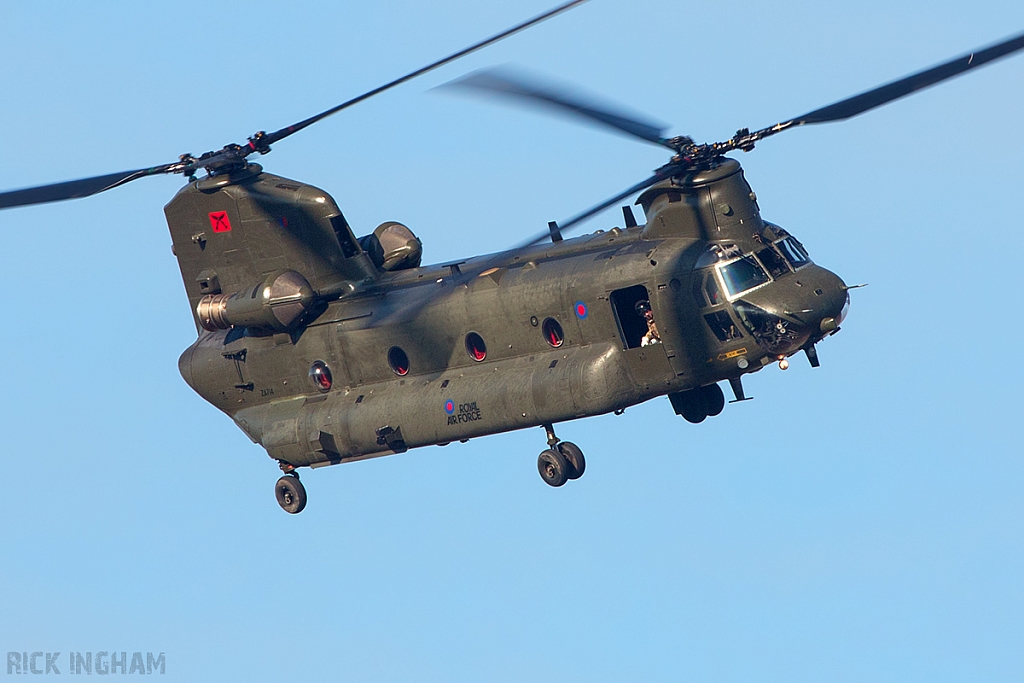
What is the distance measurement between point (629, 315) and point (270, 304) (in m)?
7.96

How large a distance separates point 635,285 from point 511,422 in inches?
145

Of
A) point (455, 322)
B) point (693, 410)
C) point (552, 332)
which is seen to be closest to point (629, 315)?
point (552, 332)

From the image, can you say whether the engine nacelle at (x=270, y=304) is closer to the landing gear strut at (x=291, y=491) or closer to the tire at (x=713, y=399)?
the landing gear strut at (x=291, y=491)

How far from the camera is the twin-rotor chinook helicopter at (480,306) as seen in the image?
35344 mm

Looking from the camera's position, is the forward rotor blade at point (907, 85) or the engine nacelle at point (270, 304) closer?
the forward rotor blade at point (907, 85)

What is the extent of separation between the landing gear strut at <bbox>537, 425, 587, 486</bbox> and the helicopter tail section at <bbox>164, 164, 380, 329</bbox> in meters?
6.17

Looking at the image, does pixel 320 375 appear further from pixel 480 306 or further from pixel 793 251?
pixel 793 251

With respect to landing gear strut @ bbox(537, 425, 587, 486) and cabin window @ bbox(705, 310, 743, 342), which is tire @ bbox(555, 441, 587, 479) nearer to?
landing gear strut @ bbox(537, 425, 587, 486)

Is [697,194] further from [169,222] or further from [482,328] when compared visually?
[169,222]

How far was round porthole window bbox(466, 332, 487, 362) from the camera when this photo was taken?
37.9 meters

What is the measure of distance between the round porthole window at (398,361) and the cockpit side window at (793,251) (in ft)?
25.8

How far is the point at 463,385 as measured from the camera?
3797cm

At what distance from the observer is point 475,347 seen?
1496 inches

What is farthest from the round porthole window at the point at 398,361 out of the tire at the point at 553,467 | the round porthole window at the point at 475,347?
the tire at the point at 553,467
